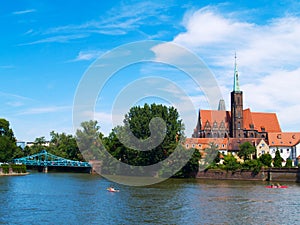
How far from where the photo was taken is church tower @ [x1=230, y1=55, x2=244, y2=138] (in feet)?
392

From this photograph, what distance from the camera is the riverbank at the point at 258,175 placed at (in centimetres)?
7719

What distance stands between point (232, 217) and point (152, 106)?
188 ft

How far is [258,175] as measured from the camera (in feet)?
261

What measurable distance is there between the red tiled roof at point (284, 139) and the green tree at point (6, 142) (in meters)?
64.3

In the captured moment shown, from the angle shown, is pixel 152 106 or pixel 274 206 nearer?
pixel 274 206

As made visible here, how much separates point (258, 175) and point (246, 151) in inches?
582

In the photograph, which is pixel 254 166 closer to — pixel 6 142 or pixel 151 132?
pixel 151 132

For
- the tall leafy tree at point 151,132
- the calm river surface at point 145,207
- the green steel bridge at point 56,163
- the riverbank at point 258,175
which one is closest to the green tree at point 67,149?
the green steel bridge at point 56,163

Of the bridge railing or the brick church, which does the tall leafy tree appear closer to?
the bridge railing

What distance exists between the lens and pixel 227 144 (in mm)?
106188

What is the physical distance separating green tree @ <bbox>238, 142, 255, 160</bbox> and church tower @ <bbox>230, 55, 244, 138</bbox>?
944 inches

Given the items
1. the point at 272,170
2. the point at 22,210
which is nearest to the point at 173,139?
the point at 272,170

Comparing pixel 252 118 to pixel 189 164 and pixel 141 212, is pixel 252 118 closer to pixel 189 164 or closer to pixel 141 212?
pixel 189 164

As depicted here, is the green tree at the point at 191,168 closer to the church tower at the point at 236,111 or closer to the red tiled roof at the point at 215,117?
the church tower at the point at 236,111
